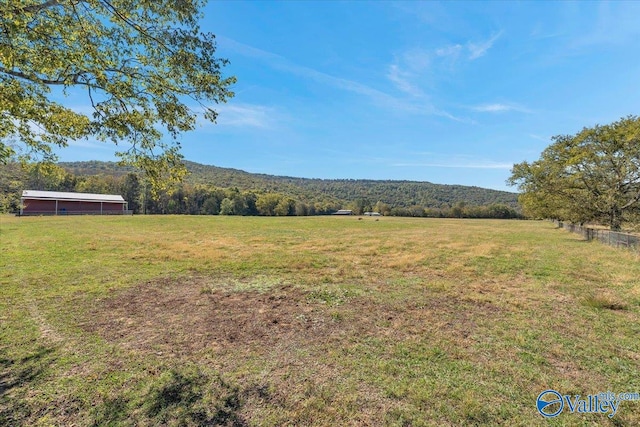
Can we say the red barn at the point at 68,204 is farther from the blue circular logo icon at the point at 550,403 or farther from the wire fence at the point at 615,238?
the wire fence at the point at 615,238

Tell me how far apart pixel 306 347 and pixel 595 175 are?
34.7 meters

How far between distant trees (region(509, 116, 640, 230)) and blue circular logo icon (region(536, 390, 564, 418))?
30116mm

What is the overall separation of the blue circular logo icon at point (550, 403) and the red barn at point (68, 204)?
232 ft

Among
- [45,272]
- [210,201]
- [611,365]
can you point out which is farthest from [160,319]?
[210,201]

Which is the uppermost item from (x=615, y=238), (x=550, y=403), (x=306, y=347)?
(x=615, y=238)

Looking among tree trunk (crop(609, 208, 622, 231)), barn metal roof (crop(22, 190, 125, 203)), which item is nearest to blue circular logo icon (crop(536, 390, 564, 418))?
tree trunk (crop(609, 208, 622, 231))

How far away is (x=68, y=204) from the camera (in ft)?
190

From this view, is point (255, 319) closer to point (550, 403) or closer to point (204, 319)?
point (204, 319)

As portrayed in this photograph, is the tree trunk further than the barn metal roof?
No

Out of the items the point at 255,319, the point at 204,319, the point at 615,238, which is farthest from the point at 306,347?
the point at 615,238

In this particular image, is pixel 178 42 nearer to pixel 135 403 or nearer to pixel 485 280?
pixel 135 403
